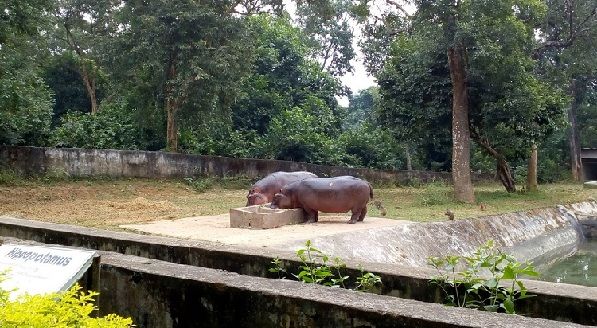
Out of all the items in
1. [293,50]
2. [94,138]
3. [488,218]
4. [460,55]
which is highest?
[293,50]

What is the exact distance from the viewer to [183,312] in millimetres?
3693

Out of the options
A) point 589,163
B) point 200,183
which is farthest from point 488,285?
point 589,163

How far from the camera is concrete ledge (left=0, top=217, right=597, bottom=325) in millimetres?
3725

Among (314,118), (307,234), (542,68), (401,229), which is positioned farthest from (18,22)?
(542,68)

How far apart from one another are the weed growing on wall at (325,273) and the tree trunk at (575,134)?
103 feet

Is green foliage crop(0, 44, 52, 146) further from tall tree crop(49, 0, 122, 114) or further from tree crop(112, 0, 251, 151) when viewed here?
tall tree crop(49, 0, 122, 114)

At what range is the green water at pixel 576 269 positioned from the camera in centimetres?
1156

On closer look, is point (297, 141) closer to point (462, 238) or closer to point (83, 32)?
point (83, 32)

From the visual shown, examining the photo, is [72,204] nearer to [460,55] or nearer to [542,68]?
[460,55]

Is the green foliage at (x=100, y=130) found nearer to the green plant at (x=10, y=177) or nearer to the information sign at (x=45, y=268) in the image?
the green plant at (x=10, y=177)

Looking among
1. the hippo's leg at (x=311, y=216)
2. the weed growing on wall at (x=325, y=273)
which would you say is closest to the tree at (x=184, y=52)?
the hippo's leg at (x=311, y=216)

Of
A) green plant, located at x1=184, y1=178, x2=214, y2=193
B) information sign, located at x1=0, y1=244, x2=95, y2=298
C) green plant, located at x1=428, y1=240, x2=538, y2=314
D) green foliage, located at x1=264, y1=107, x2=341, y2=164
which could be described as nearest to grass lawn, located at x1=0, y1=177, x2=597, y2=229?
green plant, located at x1=184, y1=178, x2=214, y2=193

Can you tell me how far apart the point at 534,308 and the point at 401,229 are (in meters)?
7.35

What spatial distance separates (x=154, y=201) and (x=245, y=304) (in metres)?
12.3
